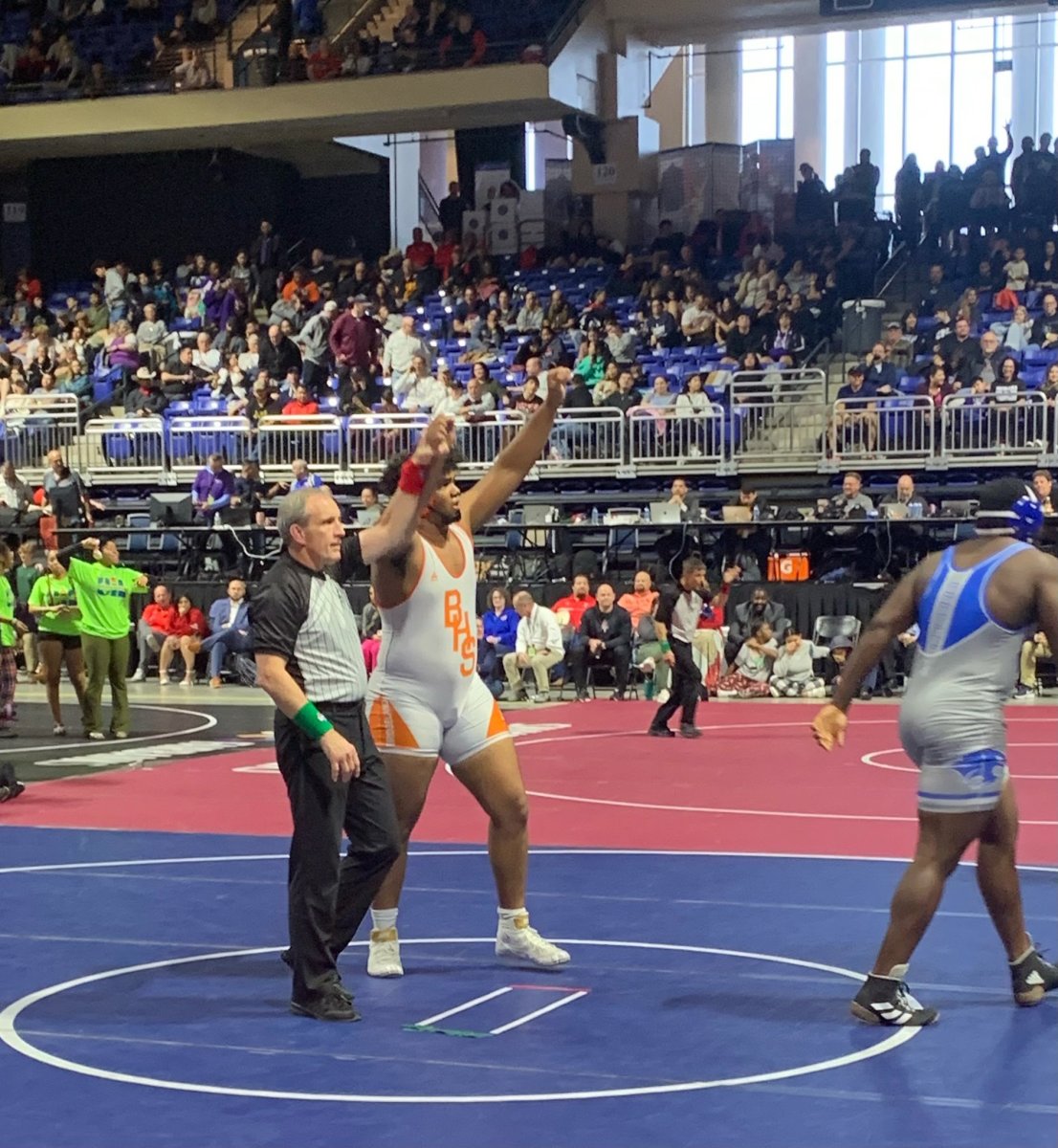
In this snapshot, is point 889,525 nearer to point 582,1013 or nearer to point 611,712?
point 611,712

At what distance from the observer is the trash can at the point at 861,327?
25.2 m

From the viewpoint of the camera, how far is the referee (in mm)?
6156

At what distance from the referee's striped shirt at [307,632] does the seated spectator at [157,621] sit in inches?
623

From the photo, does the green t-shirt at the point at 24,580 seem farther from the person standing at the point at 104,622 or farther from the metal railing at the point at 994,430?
the metal railing at the point at 994,430

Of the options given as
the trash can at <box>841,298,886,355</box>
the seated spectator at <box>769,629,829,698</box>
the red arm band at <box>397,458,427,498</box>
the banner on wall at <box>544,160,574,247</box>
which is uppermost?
the banner on wall at <box>544,160,574,247</box>

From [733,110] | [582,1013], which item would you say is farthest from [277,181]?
[582,1013]

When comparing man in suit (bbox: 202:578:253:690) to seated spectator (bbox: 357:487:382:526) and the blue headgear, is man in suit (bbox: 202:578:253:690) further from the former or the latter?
the blue headgear

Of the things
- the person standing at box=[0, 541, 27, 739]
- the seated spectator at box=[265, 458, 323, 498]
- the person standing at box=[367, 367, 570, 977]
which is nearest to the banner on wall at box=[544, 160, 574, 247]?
the seated spectator at box=[265, 458, 323, 498]

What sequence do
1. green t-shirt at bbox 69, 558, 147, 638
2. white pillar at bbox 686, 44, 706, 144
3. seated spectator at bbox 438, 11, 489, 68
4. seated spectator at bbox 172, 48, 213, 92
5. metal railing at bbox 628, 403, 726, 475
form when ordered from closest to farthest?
green t-shirt at bbox 69, 558, 147, 638 < metal railing at bbox 628, 403, 726, 475 < seated spectator at bbox 438, 11, 489, 68 < seated spectator at bbox 172, 48, 213, 92 < white pillar at bbox 686, 44, 706, 144

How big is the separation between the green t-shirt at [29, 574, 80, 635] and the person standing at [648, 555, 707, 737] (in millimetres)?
5132

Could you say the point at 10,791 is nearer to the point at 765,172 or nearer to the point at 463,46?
the point at 463,46

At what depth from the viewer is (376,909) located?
22.3ft

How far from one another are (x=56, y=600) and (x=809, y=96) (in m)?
28.2

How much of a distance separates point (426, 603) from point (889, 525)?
45.4 ft
